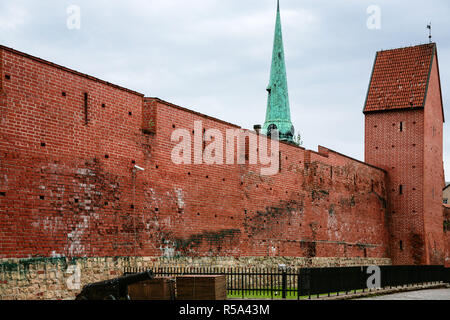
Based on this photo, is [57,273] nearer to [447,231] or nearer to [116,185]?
[116,185]

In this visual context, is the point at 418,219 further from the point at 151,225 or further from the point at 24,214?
the point at 24,214

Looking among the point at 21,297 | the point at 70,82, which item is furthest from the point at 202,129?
the point at 21,297

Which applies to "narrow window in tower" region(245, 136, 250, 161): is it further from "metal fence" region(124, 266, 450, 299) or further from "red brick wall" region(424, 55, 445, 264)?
"red brick wall" region(424, 55, 445, 264)

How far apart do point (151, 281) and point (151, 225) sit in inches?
131

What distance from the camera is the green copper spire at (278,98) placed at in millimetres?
51562

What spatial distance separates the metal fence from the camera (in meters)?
16.3

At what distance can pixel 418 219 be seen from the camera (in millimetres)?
34875

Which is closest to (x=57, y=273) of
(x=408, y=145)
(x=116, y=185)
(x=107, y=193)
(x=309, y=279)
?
(x=107, y=193)

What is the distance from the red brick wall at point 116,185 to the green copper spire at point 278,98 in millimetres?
25347

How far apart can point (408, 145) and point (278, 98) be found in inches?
721

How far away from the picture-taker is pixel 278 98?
52031 mm

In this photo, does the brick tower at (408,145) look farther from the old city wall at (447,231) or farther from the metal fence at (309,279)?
the metal fence at (309,279)

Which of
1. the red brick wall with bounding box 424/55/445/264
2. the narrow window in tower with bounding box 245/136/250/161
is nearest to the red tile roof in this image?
the red brick wall with bounding box 424/55/445/264

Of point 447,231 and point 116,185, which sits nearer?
point 116,185
